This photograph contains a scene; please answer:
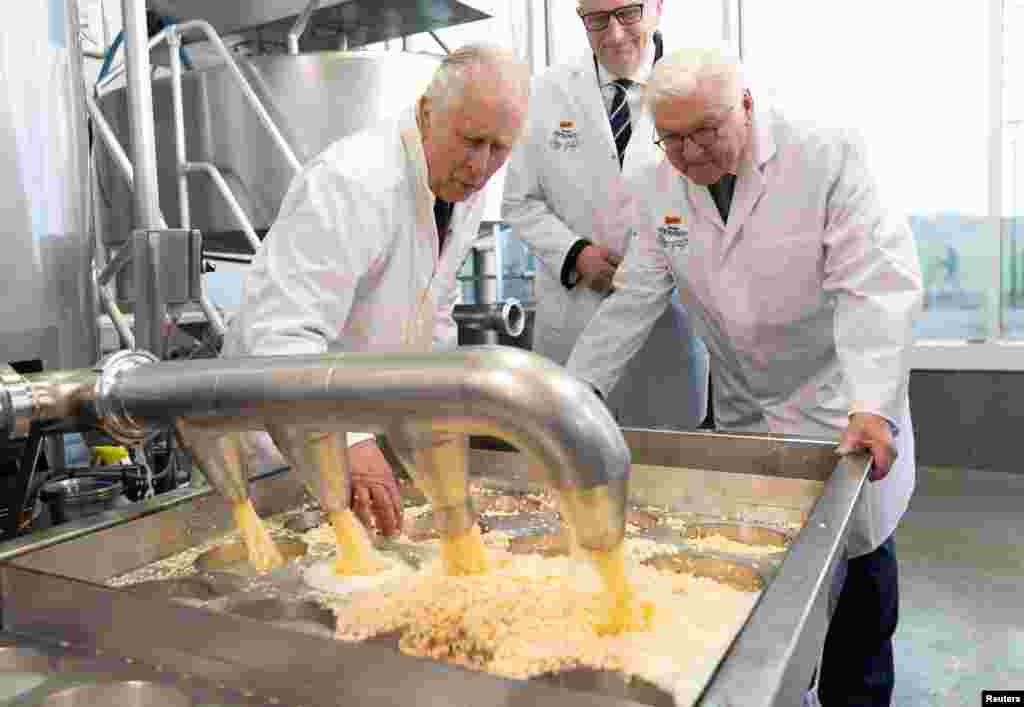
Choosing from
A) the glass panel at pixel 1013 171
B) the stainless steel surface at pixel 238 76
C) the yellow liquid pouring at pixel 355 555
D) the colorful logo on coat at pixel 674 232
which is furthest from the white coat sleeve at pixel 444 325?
the glass panel at pixel 1013 171

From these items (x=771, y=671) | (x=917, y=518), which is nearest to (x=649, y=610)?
(x=771, y=671)

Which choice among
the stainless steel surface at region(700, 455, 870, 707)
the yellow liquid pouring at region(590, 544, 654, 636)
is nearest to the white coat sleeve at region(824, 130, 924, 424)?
the stainless steel surface at region(700, 455, 870, 707)

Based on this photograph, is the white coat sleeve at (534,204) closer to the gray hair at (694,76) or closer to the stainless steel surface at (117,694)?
the gray hair at (694,76)

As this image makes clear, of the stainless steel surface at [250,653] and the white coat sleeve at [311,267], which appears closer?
the stainless steel surface at [250,653]

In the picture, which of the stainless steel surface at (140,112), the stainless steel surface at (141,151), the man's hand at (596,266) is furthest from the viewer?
the man's hand at (596,266)

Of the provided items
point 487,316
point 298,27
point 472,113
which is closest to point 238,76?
point 298,27

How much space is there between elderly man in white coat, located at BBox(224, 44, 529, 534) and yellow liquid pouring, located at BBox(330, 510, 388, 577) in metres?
0.05

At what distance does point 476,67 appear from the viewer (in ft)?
3.81

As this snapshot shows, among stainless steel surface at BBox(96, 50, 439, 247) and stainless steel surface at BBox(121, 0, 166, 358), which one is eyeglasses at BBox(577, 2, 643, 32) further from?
stainless steel surface at BBox(121, 0, 166, 358)

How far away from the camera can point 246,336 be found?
123 centimetres

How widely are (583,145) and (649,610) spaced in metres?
1.50

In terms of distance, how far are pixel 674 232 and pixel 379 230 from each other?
0.67m

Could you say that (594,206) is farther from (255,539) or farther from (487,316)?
(255,539)

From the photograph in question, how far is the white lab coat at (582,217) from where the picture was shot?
7.06ft
